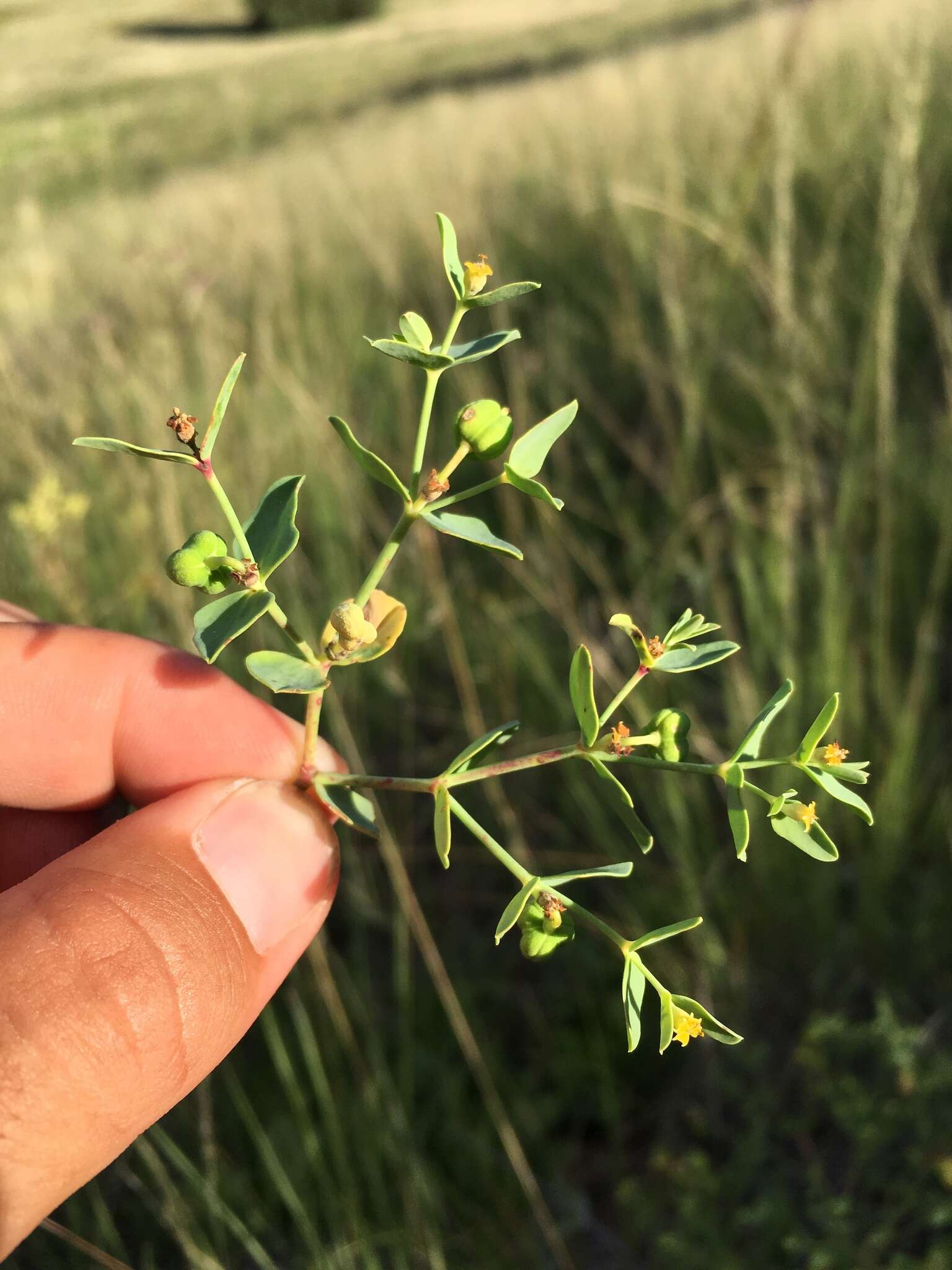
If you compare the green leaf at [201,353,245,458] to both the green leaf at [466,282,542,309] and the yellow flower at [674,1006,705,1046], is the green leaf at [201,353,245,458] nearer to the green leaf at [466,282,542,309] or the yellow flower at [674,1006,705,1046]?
the green leaf at [466,282,542,309]

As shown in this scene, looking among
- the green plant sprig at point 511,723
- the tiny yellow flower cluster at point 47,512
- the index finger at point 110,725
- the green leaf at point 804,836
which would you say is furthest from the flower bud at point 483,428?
the tiny yellow flower cluster at point 47,512

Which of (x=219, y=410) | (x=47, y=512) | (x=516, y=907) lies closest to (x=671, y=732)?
(x=516, y=907)

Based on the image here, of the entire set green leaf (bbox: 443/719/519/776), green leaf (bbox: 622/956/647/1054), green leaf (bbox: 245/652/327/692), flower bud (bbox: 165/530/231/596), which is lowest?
green leaf (bbox: 622/956/647/1054)

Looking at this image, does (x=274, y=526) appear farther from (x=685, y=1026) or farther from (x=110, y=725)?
(x=110, y=725)

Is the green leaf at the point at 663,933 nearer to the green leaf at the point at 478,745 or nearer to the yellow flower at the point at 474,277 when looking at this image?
the green leaf at the point at 478,745

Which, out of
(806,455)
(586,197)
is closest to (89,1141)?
(806,455)

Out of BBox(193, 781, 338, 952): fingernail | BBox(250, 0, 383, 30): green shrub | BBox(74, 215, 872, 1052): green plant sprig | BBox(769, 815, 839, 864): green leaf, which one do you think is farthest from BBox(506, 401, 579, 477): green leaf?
BBox(250, 0, 383, 30): green shrub
